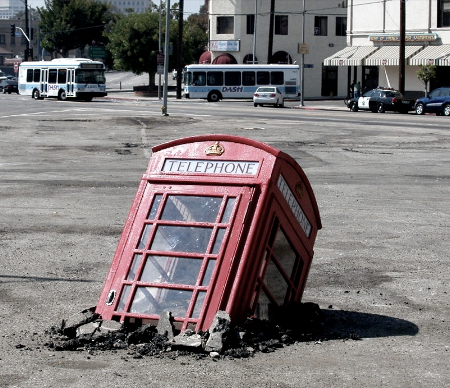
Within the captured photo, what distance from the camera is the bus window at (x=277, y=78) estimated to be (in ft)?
220

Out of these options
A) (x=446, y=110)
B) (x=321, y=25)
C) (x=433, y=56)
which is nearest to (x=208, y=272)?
(x=446, y=110)

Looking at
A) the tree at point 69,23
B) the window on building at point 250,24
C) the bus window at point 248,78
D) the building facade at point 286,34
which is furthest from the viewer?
the tree at point 69,23

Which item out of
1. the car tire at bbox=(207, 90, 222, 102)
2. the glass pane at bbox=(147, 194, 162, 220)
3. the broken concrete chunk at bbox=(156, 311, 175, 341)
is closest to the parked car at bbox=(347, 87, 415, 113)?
the car tire at bbox=(207, 90, 222, 102)

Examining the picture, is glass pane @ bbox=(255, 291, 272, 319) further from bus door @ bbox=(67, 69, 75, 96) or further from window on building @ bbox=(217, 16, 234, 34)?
window on building @ bbox=(217, 16, 234, 34)

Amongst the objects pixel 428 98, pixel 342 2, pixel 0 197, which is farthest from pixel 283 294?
pixel 342 2

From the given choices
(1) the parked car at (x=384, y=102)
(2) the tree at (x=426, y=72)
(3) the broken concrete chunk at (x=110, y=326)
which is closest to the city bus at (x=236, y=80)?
(2) the tree at (x=426, y=72)

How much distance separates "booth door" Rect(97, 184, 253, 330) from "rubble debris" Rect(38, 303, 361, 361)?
0.42 feet

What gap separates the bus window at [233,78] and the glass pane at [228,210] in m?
62.3

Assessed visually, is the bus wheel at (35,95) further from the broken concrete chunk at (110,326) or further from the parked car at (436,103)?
the broken concrete chunk at (110,326)

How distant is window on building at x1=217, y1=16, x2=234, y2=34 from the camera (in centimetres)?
8288

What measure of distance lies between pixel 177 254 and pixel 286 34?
3061 inches

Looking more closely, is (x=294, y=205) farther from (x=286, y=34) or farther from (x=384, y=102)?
(x=286, y=34)

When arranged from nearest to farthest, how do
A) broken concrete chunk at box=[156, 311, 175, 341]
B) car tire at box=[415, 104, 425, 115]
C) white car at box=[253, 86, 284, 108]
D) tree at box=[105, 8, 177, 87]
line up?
broken concrete chunk at box=[156, 311, 175, 341] → car tire at box=[415, 104, 425, 115] → white car at box=[253, 86, 284, 108] → tree at box=[105, 8, 177, 87]

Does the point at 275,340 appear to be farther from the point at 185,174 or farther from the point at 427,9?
the point at 427,9
